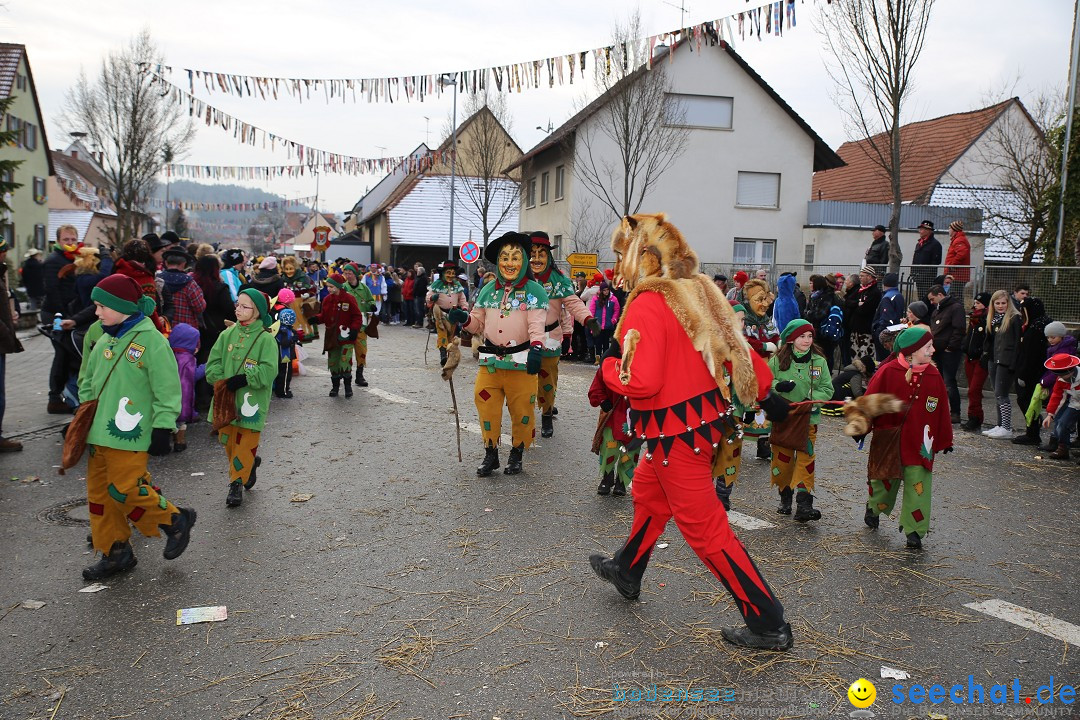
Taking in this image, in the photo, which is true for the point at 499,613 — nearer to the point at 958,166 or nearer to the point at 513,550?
the point at 513,550

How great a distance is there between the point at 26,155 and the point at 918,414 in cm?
4217

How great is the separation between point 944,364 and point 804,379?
17.3ft

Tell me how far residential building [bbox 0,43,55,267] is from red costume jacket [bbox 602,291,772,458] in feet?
117

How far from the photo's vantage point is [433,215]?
46.6 m

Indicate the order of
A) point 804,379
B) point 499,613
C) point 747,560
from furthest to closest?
1. point 804,379
2. point 499,613
3. point 747,560

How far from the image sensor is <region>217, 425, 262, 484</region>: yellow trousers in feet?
21.0

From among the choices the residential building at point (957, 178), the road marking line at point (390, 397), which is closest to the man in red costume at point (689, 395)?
the road marking line at point (390, 397)

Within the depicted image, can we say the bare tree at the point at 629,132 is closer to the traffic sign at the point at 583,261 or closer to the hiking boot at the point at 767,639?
the traffic sign at the point at 583,261

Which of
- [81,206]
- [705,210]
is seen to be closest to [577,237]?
[705,210]

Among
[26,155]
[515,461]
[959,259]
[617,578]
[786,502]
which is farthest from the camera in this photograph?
[26,155]

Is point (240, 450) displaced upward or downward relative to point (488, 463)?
upward

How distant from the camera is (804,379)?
6605 mm

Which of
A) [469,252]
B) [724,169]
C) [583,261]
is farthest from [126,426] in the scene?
[724,169]

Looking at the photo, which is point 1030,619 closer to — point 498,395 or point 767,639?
point 767,639
